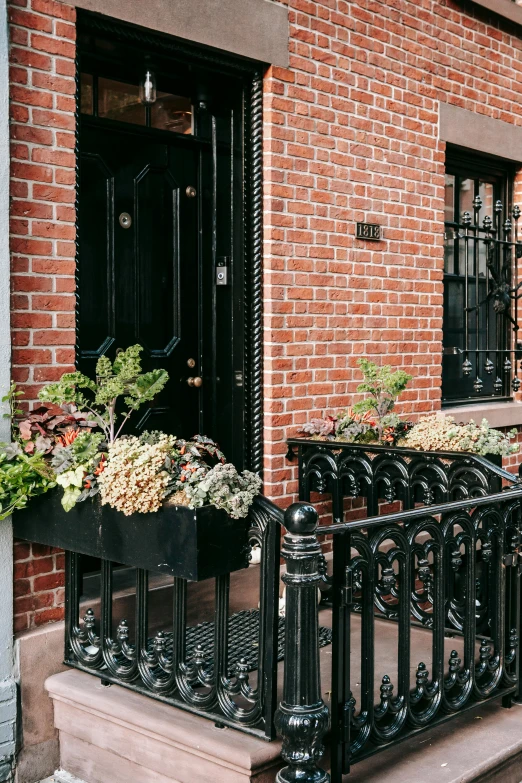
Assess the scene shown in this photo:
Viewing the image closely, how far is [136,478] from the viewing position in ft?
10.7

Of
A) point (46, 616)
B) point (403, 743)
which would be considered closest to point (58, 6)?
point (46, 616)

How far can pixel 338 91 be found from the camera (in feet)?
18.0

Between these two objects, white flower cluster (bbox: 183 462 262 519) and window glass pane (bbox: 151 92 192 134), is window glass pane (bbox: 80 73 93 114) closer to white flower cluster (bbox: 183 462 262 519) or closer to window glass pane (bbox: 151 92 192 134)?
window glass pane (bbox: 151 92 192 134)

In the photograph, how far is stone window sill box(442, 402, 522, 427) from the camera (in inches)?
261

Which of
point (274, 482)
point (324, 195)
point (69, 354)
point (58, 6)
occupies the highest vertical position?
point (58, 6)

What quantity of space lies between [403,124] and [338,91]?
74 centimetres

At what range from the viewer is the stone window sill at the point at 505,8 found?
22.2 feet

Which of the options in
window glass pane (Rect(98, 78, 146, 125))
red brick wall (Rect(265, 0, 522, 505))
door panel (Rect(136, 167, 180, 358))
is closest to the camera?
→ window glass pane (Rect(98, 78, 146, 125))

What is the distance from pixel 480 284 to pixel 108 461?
15.0 feet

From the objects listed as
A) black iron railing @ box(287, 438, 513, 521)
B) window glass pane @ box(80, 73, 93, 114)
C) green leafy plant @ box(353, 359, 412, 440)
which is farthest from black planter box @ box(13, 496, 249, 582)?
green leafy plant @ box(353, 359, 412, 440)

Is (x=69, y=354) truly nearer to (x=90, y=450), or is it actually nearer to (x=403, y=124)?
(x=90, y=450)

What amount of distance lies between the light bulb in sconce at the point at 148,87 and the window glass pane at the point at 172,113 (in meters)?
0.14

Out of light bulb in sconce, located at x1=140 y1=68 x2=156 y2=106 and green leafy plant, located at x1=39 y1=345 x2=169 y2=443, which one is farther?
light bulb in sconce, located at x1=140 y1=68 x2=156 y2=106

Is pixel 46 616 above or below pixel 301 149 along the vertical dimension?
below
